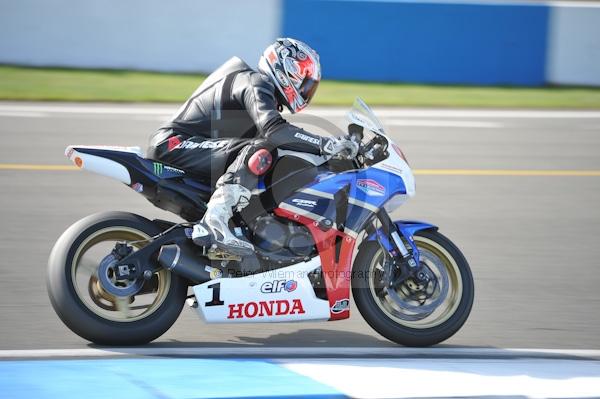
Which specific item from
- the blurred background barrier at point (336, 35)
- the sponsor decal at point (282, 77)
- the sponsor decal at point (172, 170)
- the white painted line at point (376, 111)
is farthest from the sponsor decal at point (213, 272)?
the blurred background barrier at point (336, 35)

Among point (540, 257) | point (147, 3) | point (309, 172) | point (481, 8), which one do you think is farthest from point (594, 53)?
point (309, 172)

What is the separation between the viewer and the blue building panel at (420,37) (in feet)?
55.0

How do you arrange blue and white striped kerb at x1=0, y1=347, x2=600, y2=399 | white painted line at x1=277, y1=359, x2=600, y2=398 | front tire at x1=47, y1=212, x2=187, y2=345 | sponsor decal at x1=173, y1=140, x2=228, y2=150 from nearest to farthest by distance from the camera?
blue and white striped kerb at x1=0, y1=347, x2=600, y2=399
white painted line at x1=277, y1=359, x2=600, y2=398
front tire at x1=47, y1=212, x2=187, y2=345
sponsor decal at x1=173, y1=140, x2=228, y2=150

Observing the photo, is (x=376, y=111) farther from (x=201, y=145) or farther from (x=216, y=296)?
(x=216, y=296)

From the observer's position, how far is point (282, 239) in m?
5.61

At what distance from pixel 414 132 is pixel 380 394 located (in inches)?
324

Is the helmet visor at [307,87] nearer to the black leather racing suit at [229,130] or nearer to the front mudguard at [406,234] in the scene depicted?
the black leather racing suit at [229,130]

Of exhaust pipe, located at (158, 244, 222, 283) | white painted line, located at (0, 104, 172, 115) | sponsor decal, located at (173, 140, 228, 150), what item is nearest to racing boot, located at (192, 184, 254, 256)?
exhaust pipe, located at (158, 244, 222, 283)

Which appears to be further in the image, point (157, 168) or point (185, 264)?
point (157, 168)

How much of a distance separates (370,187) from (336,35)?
1151 cm

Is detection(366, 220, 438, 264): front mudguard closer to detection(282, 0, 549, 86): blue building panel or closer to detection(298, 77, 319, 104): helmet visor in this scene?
detection(298, 77, 319, 104): helmet visor

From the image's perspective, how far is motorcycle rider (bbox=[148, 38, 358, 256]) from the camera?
5.38 m

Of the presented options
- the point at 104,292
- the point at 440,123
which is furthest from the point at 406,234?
the point at 440,123

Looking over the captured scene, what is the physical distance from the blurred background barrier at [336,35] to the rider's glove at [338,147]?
11193 millimetres
